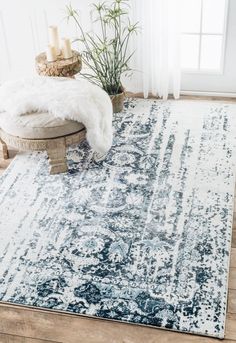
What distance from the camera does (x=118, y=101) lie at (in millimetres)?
3729

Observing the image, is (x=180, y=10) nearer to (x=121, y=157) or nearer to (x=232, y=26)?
Result: (x=232, y=26)

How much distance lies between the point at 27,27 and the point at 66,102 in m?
1.26

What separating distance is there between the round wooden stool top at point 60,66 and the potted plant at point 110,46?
0.20 meters

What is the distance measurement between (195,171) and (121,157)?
0.50 meters

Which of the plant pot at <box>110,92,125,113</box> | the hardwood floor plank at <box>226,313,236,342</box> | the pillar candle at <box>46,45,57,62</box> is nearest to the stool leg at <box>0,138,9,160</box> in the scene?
the pillar candle at <box>46,45,57,62</box>

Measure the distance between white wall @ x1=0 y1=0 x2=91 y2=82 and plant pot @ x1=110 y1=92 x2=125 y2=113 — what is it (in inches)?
23.2

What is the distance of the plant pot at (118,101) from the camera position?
3.70 metres

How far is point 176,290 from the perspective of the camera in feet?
7.62

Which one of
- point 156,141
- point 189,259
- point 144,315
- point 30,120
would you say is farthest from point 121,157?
point 144,315

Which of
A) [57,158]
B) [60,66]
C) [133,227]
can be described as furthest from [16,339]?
[60,66]

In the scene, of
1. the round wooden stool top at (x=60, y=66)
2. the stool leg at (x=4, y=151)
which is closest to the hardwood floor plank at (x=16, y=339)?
the stool leg at (x=4, y=151)

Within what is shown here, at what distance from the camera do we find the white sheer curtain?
3.56 m

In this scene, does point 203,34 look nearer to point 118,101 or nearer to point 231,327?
point 118,101

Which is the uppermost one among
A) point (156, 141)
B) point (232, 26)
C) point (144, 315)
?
point (232, 26)
